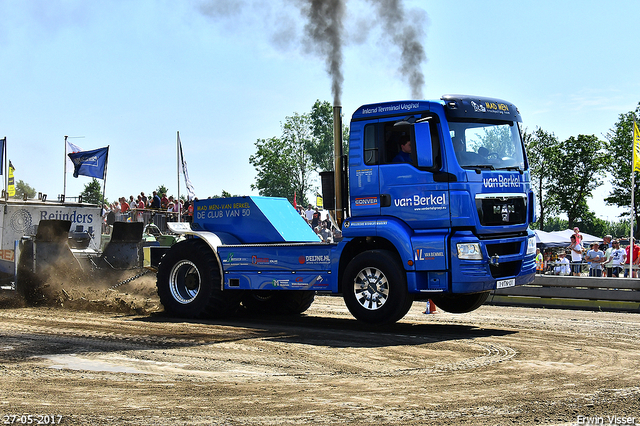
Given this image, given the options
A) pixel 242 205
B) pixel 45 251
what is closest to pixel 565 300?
pixel 242 205

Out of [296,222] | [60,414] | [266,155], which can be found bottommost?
[60,414]

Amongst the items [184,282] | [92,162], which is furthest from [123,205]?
[184,282]

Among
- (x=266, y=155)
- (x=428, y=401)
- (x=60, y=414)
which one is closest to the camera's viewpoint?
(x=60, y=414)

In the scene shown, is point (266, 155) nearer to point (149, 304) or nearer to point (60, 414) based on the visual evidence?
point (149, 304)

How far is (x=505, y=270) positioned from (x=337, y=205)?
261 centimetres

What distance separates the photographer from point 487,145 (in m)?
9.61

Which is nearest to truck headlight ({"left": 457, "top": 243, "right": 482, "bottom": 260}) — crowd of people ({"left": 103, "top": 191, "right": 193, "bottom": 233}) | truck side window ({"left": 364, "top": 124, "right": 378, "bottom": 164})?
truck side window ({"left": 364, "top": 124, "right": 378, "bottom": 164})

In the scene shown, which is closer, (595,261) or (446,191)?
(446,191)

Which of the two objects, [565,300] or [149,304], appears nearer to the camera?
[149,304]

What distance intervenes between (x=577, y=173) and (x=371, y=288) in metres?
47.0

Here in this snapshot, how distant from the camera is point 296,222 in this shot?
39.2ft

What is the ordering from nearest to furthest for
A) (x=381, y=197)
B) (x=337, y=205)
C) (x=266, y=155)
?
(x=381, y=197), (x=337, y=205), (x=266, y=155)

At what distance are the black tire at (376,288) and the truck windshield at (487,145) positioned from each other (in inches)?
67.5

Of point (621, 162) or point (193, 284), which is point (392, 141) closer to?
point (193, 284)
